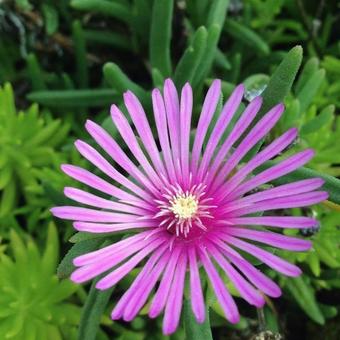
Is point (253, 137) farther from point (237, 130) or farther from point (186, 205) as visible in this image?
point (186, 205)

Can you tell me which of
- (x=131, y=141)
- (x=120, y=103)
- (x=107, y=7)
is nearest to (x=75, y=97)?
(x=120, y=103)

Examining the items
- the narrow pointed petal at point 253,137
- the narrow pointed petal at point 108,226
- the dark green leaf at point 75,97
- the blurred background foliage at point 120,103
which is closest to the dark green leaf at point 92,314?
the blurred background foliage at point 120,103

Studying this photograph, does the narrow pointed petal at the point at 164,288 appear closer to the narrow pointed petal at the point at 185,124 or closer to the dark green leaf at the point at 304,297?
the narrow pointed petal at the point at 185,124

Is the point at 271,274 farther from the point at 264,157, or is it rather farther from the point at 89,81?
the point at 89,81

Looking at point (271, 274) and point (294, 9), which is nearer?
point (271, 274)

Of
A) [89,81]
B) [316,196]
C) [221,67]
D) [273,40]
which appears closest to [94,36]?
[89,81]

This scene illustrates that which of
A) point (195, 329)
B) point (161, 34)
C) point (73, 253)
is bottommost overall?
point (195, 329)

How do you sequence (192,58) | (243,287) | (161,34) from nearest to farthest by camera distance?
(243,287) → (192,58) → (161,34)

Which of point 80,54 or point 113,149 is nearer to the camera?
point 113,149

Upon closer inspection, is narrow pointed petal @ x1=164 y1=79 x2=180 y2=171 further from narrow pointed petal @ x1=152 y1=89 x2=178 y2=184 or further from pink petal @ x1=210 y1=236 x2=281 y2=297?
pink petal @ x1=210 y1=236 x2=281 y2=297
